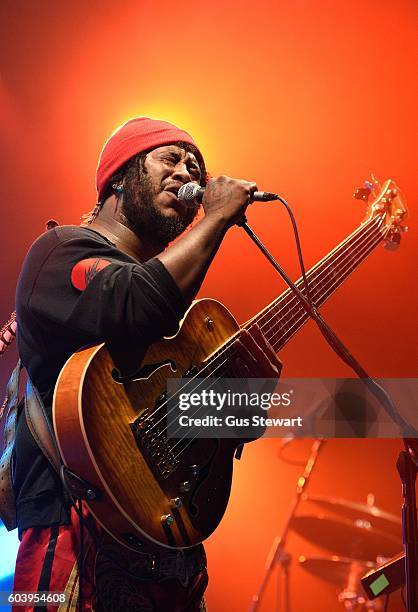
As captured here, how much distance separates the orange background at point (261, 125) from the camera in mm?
2785

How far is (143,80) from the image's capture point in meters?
2.89

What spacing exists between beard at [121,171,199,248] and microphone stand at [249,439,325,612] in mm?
1499

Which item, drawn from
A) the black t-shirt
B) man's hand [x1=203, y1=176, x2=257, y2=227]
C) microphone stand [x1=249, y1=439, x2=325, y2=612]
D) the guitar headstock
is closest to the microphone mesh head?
man's hand [x1=203, y1=176, x2=257, y2=227]

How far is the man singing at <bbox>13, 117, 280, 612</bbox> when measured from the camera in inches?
46.5

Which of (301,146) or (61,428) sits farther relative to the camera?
(301,146)

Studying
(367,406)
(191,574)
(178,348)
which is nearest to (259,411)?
(178,348)

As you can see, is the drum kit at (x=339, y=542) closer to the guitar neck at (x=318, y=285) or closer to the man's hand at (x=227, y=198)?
the guitar neck at (x=318, y=285)

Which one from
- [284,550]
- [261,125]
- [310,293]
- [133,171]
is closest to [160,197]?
[133,171]

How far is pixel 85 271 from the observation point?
1.25m

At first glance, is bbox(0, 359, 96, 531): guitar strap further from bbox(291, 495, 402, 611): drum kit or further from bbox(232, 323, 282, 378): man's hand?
bbox(291, 495, 402, 611): drum kit

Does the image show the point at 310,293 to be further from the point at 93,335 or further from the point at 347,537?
the point at 347,537

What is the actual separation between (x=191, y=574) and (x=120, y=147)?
3.92ft

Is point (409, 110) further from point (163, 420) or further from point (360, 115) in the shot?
point (163, 420)

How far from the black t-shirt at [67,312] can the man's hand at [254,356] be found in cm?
37
